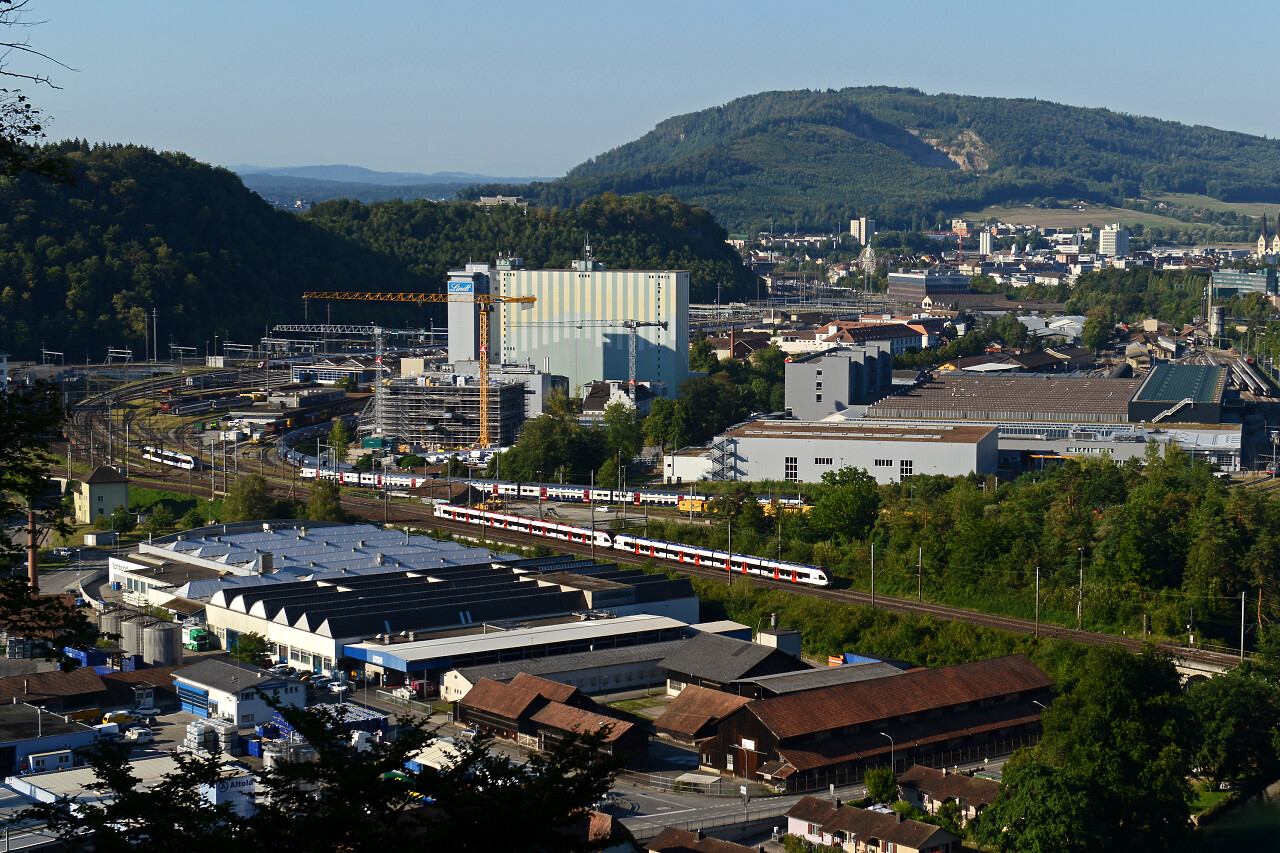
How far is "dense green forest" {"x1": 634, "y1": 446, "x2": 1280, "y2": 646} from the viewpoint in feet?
51.2

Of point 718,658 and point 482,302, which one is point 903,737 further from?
point 482,302

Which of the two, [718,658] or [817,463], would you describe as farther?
[817,463]

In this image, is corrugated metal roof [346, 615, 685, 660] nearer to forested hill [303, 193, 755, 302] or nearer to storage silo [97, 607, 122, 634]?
storage silo [97, 607, 122, 634]

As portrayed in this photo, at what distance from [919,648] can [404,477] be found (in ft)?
41.7

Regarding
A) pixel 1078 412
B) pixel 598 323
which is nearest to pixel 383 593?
pixel 1078 412

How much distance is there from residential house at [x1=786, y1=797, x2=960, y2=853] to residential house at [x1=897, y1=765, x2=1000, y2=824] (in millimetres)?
639

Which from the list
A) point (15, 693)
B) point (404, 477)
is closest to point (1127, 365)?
point (404, 477)

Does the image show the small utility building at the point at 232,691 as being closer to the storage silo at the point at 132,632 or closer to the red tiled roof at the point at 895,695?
the storage silo at the point at 132,632

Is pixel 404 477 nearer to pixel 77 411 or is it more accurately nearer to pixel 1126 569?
pixel 77 411

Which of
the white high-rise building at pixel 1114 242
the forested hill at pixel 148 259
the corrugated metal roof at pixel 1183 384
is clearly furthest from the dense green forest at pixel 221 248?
the white high-rise building at pixel 1114 242

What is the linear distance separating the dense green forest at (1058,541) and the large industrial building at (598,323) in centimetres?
1431

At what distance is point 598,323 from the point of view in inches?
1412

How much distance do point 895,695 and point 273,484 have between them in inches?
605

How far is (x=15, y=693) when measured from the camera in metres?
12.9
